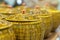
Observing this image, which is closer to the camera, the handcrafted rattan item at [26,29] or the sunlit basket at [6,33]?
the sunlit basket at [6,33]

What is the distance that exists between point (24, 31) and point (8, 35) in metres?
0.26

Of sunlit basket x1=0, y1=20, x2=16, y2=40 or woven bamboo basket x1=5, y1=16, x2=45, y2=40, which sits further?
woven bamboo basket x1=5, y1=16, x2=45, y2=40

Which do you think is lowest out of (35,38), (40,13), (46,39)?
(46,39)

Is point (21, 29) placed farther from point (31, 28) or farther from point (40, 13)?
point (40, 13)

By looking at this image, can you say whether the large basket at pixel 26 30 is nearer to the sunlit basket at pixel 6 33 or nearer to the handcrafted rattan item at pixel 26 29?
the handcrafted rattan item at pixel 26 29

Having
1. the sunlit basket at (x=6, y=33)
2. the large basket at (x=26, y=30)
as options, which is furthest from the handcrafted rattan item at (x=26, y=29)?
the sunlit basket at (x=6, y=33)

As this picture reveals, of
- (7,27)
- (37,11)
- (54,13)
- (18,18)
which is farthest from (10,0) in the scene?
(7,27)

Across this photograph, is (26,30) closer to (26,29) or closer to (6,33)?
(26,29)

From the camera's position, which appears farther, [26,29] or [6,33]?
[26,29]

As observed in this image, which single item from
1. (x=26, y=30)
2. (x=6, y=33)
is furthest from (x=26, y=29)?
(x=6, y=33)

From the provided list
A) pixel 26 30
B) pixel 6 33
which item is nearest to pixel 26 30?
pixel 26 30

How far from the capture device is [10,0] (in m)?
3.46

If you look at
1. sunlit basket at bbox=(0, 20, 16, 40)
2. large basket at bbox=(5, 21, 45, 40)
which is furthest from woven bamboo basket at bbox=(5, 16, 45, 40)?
sunlit basket at bbox=(0, 20, 16, 40)

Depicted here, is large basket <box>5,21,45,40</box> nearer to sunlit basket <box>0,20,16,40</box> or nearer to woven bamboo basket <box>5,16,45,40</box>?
woven bamboo basket <box>5,16,45,40</box>
